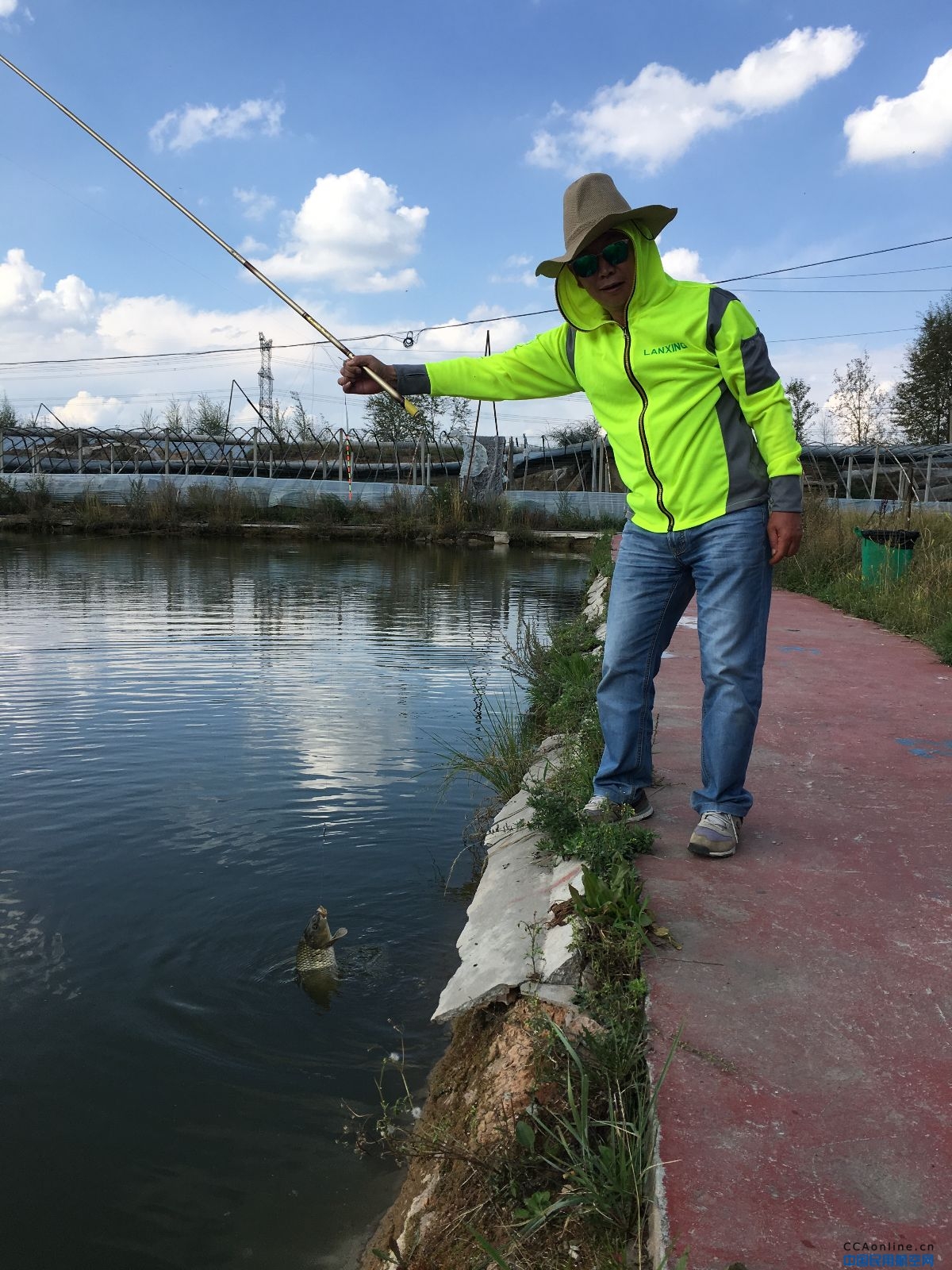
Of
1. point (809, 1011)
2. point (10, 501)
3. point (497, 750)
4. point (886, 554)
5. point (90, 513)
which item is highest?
point (10, 501)

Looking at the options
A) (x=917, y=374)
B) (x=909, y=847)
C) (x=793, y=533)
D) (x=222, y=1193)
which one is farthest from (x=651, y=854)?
(x=917, y=374)

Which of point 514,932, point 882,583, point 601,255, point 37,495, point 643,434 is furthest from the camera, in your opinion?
point 37,495

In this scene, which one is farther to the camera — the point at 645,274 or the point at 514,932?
the point at 645,274

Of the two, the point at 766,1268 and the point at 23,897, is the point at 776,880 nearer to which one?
the point at 766,1268

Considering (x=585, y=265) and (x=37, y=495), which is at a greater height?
(x=585, y=265)

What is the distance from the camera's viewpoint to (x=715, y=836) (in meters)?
3.37

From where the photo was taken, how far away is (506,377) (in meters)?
3.79

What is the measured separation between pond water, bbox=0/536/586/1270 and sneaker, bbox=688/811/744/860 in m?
1.17

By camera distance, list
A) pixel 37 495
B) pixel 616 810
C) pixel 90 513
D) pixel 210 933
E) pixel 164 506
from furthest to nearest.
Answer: pixel 37 495 → pixel 164 506 → pixel 90 513 → pixel 210 933 → pixel 616 810

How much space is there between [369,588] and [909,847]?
14003 mm

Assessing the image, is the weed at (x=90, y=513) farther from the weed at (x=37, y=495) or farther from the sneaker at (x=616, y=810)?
the sneaker at (x=616, y=810)

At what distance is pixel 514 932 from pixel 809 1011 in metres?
1.02

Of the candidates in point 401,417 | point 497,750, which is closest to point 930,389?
point 401,417

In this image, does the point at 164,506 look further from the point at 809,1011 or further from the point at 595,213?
the point at 809,1011
